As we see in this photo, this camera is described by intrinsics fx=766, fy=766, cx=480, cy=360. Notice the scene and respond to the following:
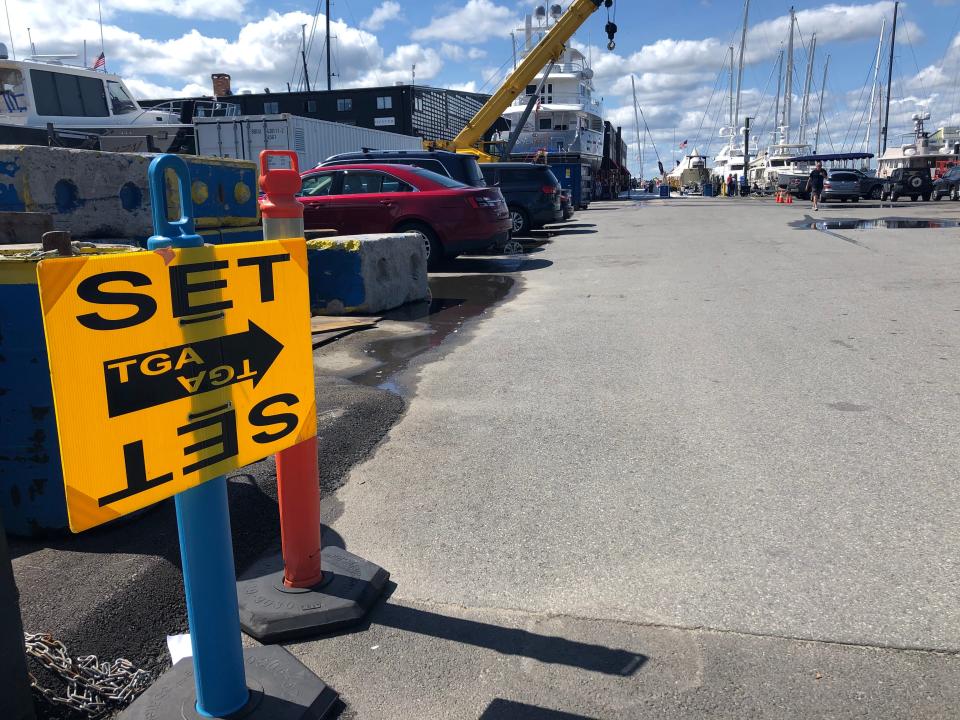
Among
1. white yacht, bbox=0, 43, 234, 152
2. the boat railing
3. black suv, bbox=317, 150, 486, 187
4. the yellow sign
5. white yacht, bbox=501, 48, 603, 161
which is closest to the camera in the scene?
the yellow sign

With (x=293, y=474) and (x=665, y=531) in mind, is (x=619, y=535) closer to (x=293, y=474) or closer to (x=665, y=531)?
(x=665, y=531)

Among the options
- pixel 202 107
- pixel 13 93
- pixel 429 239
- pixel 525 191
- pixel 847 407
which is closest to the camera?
pixel 847 407

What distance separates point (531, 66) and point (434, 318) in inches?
824

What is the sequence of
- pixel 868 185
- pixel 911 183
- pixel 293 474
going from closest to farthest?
pixel 293 474 → pixel 911 183 → pixel 868 185

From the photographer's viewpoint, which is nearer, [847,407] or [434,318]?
[847,407]

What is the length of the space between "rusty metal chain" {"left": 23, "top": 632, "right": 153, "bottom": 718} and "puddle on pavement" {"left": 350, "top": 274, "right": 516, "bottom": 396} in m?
3.25

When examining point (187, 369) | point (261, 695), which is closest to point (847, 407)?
point (261, 695)

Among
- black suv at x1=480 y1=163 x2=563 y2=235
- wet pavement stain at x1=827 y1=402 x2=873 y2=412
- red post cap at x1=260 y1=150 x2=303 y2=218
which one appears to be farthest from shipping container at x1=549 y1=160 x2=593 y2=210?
red post cap at x1=260 y1=150 x2=303 y2=218

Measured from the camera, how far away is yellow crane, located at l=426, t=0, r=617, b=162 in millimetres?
25297

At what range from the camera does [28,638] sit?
2.46 m

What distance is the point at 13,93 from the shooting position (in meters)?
16.2

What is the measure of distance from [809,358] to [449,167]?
8831 mm

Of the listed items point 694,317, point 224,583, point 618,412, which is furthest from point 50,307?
point 694,317

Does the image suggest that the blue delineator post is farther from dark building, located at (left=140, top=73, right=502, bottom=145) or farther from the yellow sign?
dark building, located at (left=140, top=73, right=502, bottom=145)
